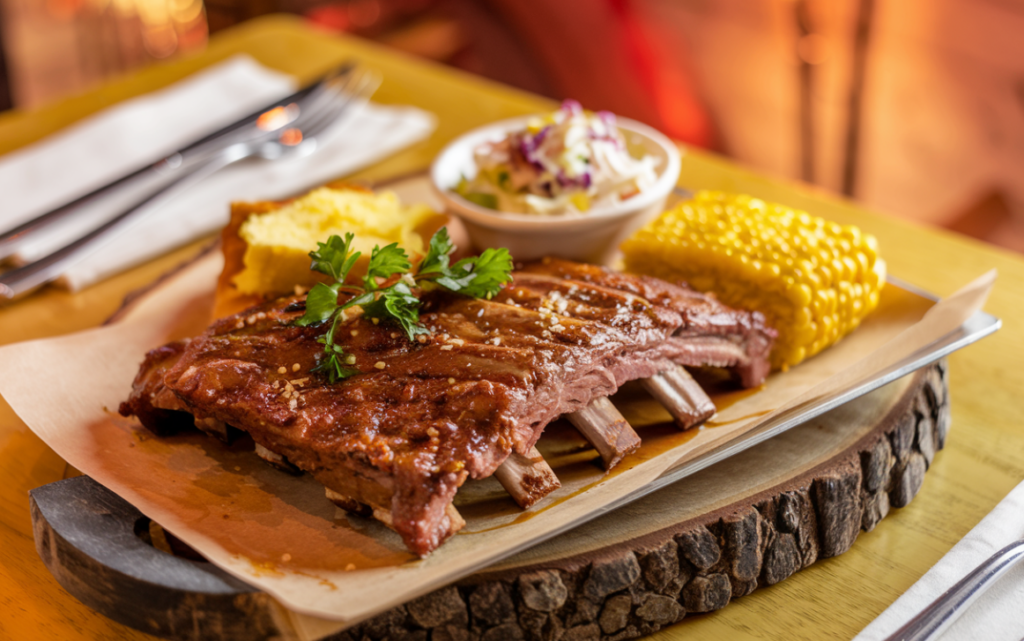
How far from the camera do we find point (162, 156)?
13.6ft

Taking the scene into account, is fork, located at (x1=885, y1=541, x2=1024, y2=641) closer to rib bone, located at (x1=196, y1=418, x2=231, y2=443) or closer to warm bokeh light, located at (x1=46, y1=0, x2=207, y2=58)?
rib bone, located at (x1=196, y1=418, x2=231, y2=443)

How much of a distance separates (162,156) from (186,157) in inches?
5.8

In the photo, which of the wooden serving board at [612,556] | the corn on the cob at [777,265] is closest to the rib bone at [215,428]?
the wooden serving board at [612,556]

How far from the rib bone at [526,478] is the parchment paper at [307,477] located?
0.03m

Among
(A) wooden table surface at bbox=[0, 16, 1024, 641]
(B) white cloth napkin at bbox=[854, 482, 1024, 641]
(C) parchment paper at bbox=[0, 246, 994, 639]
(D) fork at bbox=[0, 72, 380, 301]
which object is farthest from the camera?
A: (D) fork at bbox=[0, 72, 380, 301]

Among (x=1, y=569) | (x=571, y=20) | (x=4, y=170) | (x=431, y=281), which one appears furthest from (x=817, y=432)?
(x=571, y=20)

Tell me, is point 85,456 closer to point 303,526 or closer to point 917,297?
point 303,526

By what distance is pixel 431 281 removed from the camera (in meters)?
2.46

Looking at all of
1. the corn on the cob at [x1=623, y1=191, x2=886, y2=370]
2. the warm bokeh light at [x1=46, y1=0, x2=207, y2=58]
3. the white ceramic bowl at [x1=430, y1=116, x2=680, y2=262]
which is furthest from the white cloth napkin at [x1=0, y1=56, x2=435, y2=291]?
the warm bokeh light at [x1=46, y1=0, x2=207, y2=58]

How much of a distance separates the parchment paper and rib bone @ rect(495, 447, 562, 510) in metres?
0.03

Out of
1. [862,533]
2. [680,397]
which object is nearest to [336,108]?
[680,397]

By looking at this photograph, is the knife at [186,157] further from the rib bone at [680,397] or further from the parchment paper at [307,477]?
the rib bone at [680,397]

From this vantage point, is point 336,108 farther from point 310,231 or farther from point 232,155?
point 310,231

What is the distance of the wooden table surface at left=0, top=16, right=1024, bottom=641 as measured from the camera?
2.06 m
